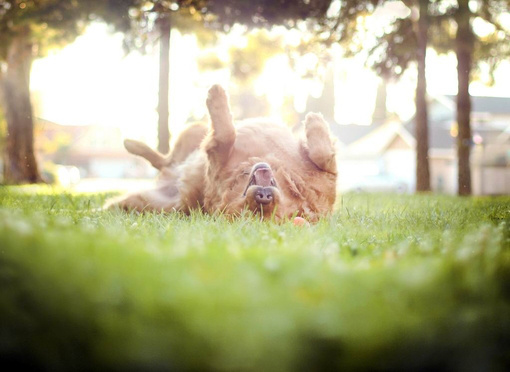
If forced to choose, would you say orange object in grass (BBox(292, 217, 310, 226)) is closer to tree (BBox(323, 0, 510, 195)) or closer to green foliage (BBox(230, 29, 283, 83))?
tree (BBox(323, 0, 510, 195))

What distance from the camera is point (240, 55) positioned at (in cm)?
1741

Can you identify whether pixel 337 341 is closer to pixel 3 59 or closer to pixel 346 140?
pixel 3 59

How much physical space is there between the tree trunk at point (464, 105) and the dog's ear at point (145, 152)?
22.6ft

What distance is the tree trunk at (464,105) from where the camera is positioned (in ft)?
33.8

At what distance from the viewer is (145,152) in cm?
578

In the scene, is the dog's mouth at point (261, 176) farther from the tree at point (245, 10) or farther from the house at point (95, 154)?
the house at point (95, 154)

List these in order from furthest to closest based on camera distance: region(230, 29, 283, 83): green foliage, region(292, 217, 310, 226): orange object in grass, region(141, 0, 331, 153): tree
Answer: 1. region(230, 29, 283, 83): green foliage
2. region(141, 0, 331, 153): tree
3. region(292, 217, 310, 226): orange object in grass

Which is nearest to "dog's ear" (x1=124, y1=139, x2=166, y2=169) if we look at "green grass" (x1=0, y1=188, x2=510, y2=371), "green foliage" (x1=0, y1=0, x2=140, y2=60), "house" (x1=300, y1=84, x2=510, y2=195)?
"green foliage" (x1=0, y1=0, x2=140, y2=60)

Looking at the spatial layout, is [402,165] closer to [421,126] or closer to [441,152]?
[441,152]

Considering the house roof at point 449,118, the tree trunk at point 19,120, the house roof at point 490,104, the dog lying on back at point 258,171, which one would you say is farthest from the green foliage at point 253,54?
the house roof at point 490,104

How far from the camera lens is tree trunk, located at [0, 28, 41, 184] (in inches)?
575

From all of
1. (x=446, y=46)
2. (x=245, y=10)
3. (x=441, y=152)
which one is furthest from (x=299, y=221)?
(x=441, y=152)

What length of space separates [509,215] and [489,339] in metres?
2.84

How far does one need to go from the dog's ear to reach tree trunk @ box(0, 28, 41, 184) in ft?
32.7
